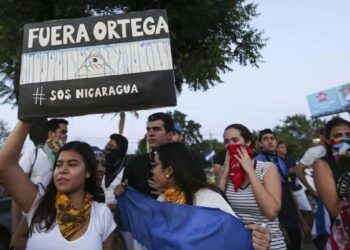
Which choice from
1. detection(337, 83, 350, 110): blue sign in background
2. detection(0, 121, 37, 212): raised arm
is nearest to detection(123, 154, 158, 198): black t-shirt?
detection(0, 121, 37, 212): raised arm

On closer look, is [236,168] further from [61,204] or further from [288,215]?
[288,215]

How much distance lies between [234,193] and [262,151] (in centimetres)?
250

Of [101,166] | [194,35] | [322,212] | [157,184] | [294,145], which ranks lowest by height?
[322,212]

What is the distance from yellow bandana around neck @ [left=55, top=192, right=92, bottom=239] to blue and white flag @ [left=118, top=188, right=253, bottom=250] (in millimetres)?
398

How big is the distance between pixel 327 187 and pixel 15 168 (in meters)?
1.98

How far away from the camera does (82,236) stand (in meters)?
2.40

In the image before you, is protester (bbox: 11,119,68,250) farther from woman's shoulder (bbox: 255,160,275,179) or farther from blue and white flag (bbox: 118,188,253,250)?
woman's shoulder (bbox: 255,160,275,179)

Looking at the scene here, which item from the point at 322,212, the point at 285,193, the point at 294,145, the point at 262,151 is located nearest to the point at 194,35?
the point at 262,151

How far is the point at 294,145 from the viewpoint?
213 ft

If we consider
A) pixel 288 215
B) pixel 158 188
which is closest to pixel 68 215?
pixel 158 188

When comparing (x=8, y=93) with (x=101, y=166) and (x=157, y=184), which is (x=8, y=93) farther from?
(x=157, y=184)

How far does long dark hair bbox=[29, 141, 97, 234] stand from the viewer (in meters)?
2.43

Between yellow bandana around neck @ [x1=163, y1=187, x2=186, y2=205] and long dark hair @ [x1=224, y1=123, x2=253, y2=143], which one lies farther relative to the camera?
long dark hair @ [x1=224, y1=123, x2=253, y2=143]

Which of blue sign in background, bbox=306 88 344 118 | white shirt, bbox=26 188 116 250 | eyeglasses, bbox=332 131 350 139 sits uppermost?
blue sign in background, bbox=306 88 344 118
